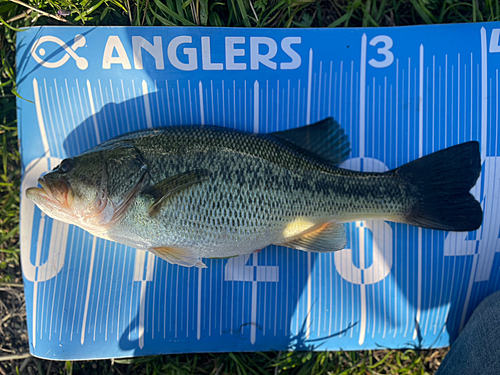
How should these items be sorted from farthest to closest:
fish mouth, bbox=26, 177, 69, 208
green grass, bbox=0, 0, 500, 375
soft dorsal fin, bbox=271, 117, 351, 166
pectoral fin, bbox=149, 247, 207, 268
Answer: green grass, bbox=0, 0, 500, 375 → soft dorsal fin, bbox=271, 117, 351, 166 → pectoral fin, bbox=149, 247, 207, 268 → fish mouth, bbox=26, 177, 69, 208

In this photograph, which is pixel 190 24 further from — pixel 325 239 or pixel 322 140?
pixel 325 239

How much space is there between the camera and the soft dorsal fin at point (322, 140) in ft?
6.33

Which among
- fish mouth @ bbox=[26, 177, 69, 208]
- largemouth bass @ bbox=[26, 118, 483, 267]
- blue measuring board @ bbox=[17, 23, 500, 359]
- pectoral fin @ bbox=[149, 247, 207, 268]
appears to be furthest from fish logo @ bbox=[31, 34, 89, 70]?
pectoral fin @ bbox=[149, 247, 207, 268]

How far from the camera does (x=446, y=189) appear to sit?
1812mm

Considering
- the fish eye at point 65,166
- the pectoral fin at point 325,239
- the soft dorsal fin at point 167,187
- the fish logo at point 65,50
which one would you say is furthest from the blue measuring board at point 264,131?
the soft dorsal fin at point 167,187

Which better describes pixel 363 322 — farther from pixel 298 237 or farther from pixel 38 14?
pixel 38 14

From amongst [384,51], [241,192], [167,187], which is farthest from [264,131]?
[384,51]

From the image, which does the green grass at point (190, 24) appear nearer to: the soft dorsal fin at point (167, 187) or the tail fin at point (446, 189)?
the tail fin at point (446, 189)

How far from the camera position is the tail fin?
5.87 feet

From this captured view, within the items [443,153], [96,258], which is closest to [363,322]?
[443,153]

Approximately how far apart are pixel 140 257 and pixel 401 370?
1993 millimetres

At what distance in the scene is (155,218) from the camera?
166 centimetres

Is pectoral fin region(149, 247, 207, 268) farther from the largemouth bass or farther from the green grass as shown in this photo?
the green grass

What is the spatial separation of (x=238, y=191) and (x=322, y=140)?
0.67m
